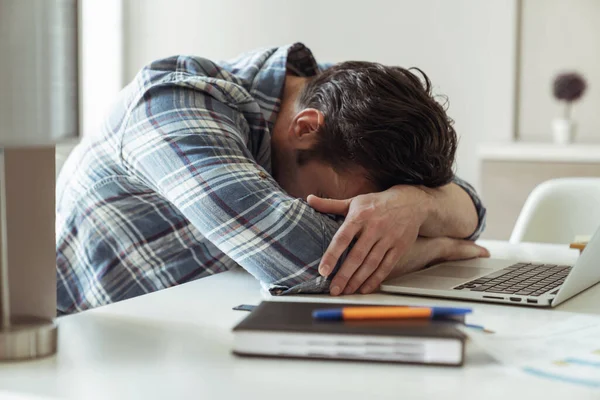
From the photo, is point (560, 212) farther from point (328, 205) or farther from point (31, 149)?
point (31, 149)

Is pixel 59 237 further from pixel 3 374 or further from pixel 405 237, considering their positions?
pixel 3 374

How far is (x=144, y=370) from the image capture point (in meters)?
0.72

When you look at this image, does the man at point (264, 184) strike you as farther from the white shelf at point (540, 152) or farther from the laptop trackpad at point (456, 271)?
the white shelf at point (540, 152)

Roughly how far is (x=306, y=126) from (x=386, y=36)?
2.52 meters

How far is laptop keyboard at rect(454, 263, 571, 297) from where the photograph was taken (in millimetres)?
1104

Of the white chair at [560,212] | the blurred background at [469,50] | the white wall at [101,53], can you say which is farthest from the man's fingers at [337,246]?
the white wall at [101,53]

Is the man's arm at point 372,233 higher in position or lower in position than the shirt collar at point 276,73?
lower

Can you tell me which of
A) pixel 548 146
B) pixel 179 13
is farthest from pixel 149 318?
pixel 179 13

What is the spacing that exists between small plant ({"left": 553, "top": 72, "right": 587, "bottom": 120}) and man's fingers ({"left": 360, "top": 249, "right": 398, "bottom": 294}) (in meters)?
2.53

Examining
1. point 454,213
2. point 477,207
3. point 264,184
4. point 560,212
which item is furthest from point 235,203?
point 560,212

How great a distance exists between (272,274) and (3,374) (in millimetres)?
448

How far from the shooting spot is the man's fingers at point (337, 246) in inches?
42.5

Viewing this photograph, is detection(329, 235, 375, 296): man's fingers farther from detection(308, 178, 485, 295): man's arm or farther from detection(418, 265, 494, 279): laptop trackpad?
detection(418, 265, 494, 279): laptop trackpad

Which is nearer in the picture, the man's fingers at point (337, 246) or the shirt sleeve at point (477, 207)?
the man's fingers at point (337, 246)
